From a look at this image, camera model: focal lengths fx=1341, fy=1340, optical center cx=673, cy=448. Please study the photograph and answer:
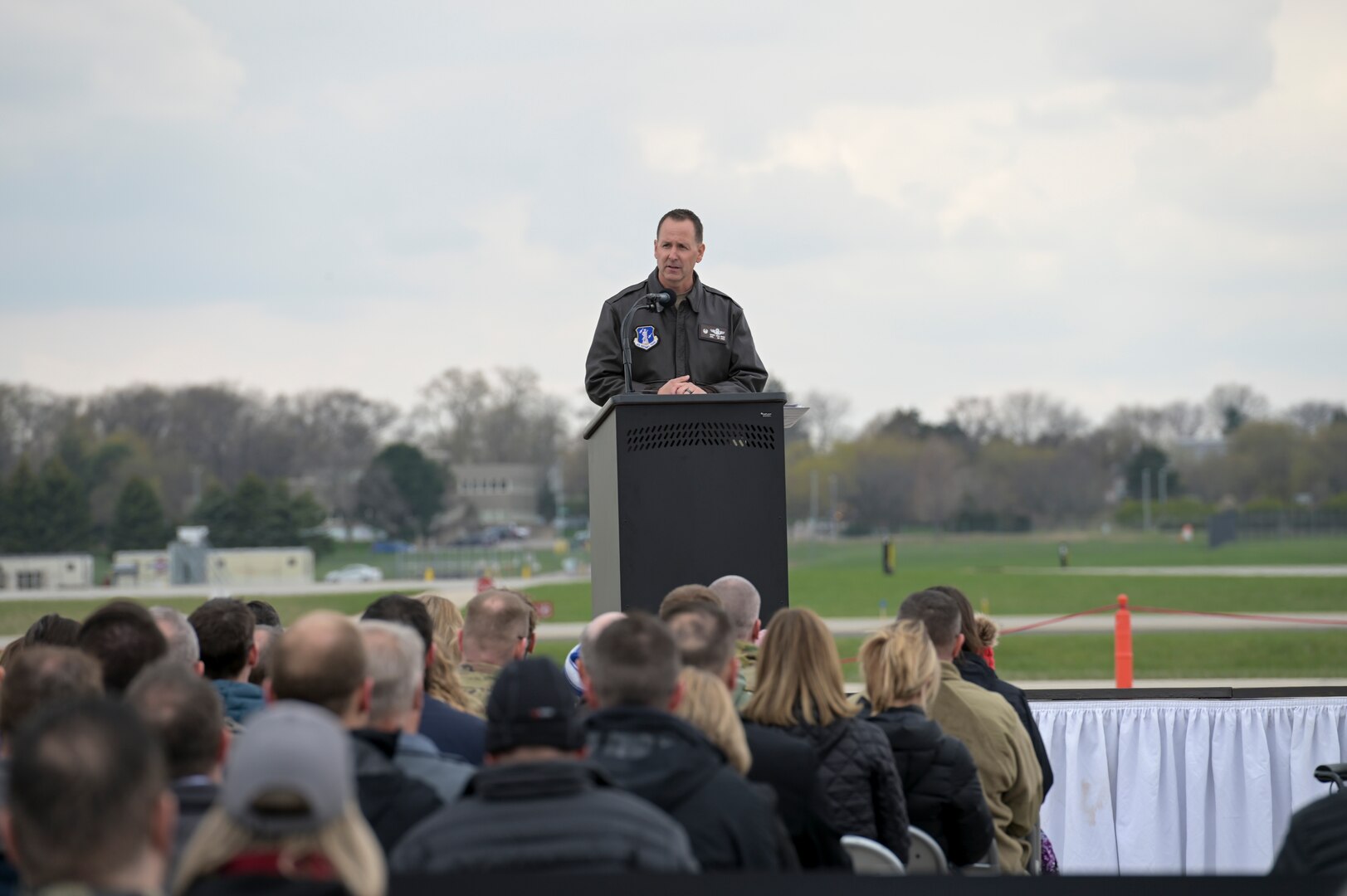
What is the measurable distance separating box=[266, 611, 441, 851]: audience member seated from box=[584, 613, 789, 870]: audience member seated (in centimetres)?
46

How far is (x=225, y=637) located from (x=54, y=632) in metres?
0.56

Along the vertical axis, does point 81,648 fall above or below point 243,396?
below

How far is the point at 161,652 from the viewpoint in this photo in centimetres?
393

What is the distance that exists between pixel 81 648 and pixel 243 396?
352 feet

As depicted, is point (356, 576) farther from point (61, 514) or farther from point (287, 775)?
point (287, 775)

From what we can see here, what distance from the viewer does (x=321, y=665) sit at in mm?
3123

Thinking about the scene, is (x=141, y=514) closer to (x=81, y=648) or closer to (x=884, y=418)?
(x=884, y=418)

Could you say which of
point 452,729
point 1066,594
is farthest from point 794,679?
point 1066,594

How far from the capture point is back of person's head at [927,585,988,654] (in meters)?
5.14

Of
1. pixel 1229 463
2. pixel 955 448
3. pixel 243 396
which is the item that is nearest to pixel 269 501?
pixel 243 396

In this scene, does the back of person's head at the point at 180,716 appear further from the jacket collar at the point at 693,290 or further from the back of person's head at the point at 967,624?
the jacket collar at the point at 693,290

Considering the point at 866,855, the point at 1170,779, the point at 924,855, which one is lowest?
the point at 1170,779

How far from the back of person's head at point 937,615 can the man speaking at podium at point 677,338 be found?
5.24 ft

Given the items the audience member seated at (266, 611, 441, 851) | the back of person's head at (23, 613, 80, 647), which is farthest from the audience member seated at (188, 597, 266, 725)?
the audience member seated at (266, 611, 441, 851)
